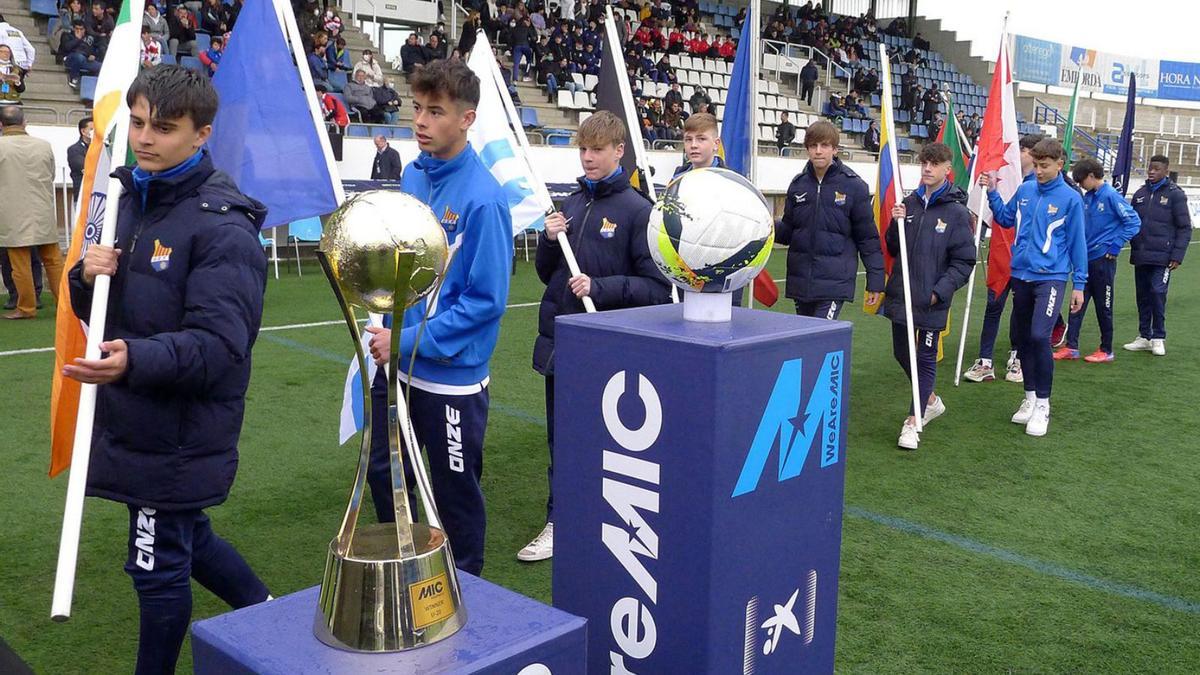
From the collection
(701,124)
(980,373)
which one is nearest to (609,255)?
(701,124)

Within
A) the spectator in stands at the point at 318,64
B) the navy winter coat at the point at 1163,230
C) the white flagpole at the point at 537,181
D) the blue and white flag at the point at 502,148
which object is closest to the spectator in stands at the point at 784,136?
the spectator in stands at the point at 318,64

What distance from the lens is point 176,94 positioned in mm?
2307

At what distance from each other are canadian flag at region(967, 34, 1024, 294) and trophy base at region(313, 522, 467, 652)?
578 cm

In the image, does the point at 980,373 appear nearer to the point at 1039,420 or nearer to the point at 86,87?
the point at 1039,420

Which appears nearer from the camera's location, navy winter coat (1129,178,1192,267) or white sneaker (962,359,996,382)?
white sneaker (962,359,996,382)

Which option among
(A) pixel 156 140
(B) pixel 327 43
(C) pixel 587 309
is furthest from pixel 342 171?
(A) pixel 156 140

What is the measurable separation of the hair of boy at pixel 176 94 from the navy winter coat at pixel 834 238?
3.71m

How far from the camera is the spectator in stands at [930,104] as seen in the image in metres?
27.6

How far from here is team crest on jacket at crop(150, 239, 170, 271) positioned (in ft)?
7.53

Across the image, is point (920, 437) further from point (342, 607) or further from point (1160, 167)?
point (1160, 167)

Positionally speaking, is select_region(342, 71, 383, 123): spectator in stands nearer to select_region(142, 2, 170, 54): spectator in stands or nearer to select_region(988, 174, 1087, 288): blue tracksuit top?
select_region(142, 2, 170, 54): spectator in stands

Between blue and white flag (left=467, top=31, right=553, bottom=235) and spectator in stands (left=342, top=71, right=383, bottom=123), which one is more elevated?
spectator in stands (left=342, top=71, right=383, bottom=123)

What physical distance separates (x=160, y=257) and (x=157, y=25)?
43.9 ft

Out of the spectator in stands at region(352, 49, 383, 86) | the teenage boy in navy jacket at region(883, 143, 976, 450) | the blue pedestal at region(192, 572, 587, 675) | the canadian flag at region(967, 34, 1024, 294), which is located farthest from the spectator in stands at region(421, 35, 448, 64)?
the blue pedestal at region(192, 572, 587, 675)
